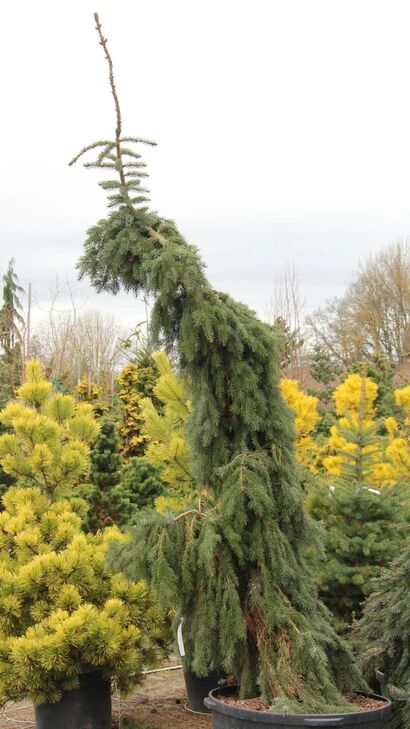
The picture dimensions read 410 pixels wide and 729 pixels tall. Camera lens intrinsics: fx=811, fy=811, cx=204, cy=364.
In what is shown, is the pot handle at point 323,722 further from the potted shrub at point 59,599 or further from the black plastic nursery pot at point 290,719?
the potted shrub at point 59,599

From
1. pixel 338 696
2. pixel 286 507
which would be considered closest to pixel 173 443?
pixel 286 507

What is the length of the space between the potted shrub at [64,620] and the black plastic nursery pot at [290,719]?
74cm

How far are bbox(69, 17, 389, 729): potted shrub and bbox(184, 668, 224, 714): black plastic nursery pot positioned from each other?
3.10 feet

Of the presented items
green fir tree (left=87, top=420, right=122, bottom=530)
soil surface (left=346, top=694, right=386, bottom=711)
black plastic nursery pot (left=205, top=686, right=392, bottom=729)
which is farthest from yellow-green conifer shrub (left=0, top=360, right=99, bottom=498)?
soil surface (left=346, top=694, right=386, bottom=711)

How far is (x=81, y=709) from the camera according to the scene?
159 inches

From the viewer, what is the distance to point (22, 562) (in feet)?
13.6

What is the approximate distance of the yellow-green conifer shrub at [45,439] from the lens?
4441 millimetres

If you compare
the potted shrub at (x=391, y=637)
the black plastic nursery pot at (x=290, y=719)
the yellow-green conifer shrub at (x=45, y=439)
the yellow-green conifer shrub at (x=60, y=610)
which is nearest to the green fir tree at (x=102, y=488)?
the yellow-green conifer shrub at (x=45, y=439)

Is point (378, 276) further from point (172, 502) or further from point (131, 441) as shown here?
point (172, 502)

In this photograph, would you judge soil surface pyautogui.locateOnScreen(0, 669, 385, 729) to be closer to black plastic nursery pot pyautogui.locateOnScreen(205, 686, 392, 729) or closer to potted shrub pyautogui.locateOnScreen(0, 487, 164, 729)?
potted shrub pyautogui.locateOnScreen(0, 487, 164, 729)

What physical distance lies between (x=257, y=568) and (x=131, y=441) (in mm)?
7082

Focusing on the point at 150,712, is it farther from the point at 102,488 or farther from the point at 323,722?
the point at 323,722

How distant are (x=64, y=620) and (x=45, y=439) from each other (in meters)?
1.07

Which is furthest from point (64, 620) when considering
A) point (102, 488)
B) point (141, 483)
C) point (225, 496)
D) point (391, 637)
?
point (141, 483)
